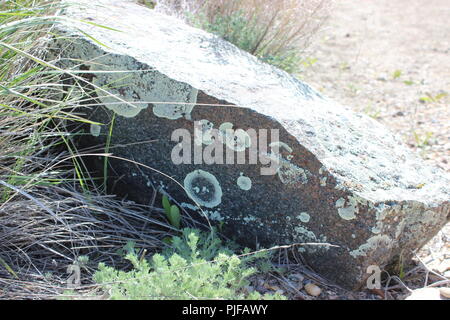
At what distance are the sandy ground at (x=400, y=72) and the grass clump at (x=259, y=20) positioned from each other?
284mm

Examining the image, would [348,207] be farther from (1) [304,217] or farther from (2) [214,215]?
(2) [214,215]

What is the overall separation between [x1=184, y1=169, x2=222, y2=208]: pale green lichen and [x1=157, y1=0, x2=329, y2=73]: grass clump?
140 centimetres

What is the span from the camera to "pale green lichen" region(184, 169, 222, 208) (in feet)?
7.43

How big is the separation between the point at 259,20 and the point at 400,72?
5.44ft

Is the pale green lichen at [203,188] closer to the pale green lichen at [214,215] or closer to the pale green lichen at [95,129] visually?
the pale green lichen at [214,215]

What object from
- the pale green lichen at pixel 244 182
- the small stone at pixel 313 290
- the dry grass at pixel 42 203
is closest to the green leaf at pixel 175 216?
the dry grass at pixel 42 203

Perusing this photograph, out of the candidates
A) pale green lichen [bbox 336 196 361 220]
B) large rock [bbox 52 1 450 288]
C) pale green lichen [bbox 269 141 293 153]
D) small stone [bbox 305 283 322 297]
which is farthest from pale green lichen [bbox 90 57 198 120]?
small stone [bbox 305 283 322 297]

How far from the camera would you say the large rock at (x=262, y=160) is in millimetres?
2076

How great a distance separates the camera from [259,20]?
3584mm

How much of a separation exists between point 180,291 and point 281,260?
554 mm
